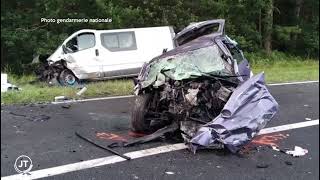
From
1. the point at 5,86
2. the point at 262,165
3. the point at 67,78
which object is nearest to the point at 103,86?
the point at 67,78

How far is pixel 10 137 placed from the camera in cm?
665

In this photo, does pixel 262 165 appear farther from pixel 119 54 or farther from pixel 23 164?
pixel 119 54

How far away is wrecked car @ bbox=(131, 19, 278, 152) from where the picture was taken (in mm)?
6371

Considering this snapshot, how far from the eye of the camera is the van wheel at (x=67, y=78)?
42.1ft

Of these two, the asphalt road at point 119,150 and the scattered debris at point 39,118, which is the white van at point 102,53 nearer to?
the asphalt road at point 119,150

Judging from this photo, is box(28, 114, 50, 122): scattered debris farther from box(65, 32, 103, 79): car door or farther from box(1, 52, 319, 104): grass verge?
box(65, 32, 103, 79): car door

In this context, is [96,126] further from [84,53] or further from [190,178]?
[84,53]

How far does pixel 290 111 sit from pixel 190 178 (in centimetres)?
442

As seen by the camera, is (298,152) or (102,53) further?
(102,53)

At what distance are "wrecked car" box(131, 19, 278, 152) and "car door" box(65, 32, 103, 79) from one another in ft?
19.6

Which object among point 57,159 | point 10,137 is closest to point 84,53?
point 10,137

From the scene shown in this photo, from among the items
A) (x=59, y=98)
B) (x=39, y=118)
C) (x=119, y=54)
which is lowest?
(x=39, y=118)

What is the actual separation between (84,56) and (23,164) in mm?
7649

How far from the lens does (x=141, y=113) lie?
7039 mm
